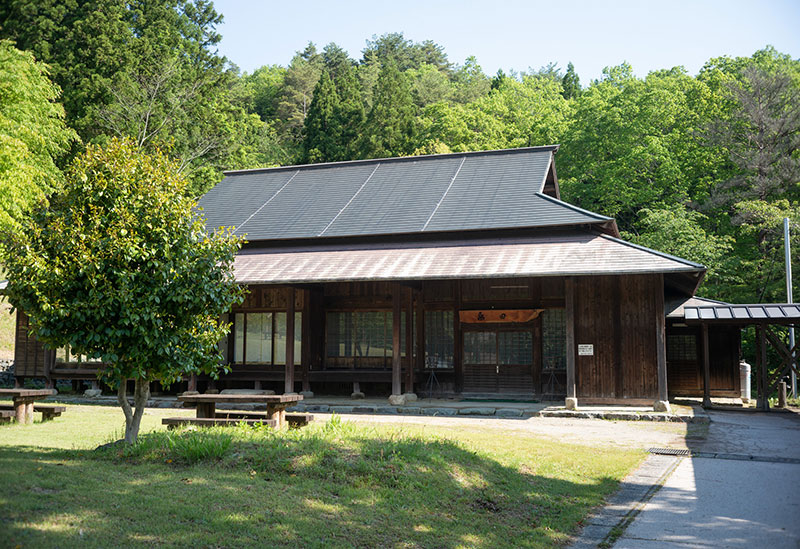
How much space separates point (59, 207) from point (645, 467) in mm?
8687

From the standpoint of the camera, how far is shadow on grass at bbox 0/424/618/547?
5.36 m

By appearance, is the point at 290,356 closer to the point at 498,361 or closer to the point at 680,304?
the point at 498,361

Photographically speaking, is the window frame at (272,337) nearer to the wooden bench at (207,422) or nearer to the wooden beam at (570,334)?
the wooden beam at (570,334)

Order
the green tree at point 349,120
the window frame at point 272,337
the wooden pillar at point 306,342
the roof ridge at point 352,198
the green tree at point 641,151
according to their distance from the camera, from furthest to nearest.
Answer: the green tree at point 349,120 → the green tree at point 641,151 → the roof ridge at point 352,198 → the window frame at point 272,337 → the wooden pillar at point 306,342

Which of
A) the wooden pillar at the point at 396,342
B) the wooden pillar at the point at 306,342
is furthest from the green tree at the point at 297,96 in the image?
the wooden pillar at the point at 396,342

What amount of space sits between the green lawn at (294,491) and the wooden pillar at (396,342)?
8065 mm

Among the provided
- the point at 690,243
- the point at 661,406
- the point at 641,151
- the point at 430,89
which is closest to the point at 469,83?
the point at 430,89

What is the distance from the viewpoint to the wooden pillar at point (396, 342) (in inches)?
706

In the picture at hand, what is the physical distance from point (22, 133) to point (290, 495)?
21160 mm

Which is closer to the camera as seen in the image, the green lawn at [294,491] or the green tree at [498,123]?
the green lawn at [294,491]

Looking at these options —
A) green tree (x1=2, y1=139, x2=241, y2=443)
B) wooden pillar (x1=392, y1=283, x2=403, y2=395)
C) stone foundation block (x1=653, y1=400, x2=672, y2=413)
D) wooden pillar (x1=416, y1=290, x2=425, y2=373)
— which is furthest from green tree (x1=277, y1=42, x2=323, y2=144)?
green tree (x1=2, y1=139, x2=241, y2=443)

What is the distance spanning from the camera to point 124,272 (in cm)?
838

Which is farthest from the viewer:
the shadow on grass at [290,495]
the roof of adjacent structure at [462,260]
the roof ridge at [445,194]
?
the roof ridge at [445,194]

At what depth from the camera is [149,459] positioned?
7.71 m
